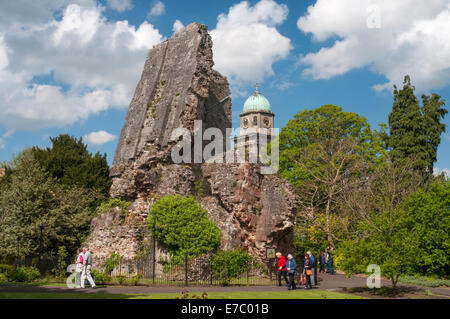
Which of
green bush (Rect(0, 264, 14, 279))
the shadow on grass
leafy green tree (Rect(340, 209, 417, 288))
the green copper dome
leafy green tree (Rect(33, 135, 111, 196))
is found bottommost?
the shadow on grass

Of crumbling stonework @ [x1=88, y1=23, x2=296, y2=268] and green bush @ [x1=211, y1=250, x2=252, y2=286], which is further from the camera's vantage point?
crumbling stonework @ [x1=88, y1=23, x2=296, y2=268]

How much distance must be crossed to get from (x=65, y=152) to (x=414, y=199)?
27.7 metres

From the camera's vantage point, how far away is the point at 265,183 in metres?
25.3

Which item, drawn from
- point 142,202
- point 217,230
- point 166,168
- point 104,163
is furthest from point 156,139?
point 104,163

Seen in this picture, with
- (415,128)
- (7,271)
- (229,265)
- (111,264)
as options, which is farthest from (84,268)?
(415,128)

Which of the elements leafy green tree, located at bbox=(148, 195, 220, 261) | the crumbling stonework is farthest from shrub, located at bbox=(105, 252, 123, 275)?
leafy green tree, located at bbox=(148, 195, 220, 261)

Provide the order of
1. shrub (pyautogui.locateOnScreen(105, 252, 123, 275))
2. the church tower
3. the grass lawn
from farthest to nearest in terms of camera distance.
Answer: the church tower → shrub (pyautogui.locateOnScreen(105, 252, 123, 275)) → the grass lawn

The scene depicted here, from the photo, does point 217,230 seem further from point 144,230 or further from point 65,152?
point 65,152

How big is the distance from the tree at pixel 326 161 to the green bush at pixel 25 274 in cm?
2122

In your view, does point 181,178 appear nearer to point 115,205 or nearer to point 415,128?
point 115,205

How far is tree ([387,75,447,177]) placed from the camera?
133 ft

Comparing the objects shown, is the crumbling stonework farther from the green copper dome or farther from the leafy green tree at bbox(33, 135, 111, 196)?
the green copper dome

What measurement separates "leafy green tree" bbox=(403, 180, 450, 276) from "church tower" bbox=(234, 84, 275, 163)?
189 feet

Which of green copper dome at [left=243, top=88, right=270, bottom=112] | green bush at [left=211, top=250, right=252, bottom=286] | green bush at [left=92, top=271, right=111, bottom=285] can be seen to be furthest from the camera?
green copper dome at [left=243, top=88, right=270, bottom=112]
